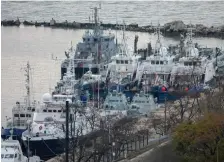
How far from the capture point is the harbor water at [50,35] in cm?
1508

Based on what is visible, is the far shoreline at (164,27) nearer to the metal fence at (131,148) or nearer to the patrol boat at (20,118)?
the patrol boat at (20,118)

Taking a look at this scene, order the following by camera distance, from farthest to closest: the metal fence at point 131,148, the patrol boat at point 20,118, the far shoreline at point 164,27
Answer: the far shoreline at point 164,27 → the patrol boat at point 20,118 → the metal fence at point 131,148

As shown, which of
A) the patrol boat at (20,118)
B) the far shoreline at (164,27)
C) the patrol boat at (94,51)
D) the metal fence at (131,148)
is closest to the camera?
the metal fence at (131,148)

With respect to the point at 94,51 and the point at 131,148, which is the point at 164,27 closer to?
the point at 94,51

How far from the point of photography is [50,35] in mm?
23047

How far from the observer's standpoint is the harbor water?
1508cm

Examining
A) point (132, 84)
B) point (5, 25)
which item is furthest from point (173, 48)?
point (5, 25)

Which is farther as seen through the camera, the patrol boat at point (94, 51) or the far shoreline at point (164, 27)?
the far shoreline at point (164, 27)

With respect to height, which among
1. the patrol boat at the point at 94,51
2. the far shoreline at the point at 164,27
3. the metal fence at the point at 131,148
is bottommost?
the metal fence at the point at 131,148

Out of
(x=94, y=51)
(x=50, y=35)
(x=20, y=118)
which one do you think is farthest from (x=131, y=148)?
(x=50, y=35)

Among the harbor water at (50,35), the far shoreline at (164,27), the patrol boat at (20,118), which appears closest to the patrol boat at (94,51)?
the harbor water at (50,35)

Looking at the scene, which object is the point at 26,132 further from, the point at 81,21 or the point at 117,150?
the point at 81,21

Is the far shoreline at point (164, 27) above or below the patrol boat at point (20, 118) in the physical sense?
above

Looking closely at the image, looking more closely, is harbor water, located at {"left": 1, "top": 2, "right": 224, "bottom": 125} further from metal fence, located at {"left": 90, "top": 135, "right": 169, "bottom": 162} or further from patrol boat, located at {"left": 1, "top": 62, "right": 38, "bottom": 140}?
metal fence, located at {"left": 90, "top": 135, "right": 169, "bottom": 162}
